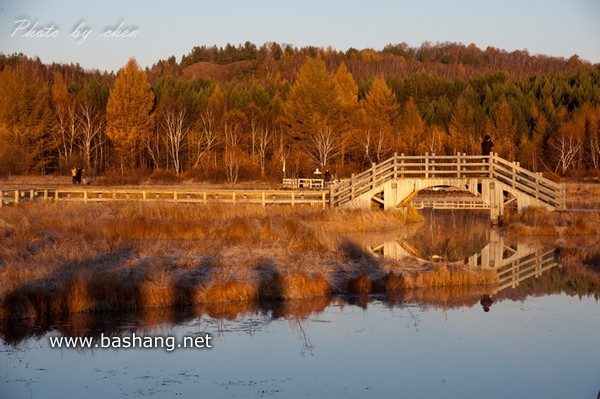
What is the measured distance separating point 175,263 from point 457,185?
2019 centimetres

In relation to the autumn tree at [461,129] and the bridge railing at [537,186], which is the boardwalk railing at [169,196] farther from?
the autumn tree at [461,129]

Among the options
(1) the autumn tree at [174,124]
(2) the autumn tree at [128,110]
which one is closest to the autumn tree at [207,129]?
(1) the autumn tree at [174,124]

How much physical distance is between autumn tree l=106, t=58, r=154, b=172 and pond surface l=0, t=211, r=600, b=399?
5901 cm

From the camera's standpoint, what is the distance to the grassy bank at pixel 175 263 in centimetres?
→ 2052

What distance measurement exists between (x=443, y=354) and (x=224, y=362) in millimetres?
4102

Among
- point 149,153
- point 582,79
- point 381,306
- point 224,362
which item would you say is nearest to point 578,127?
point 582,79

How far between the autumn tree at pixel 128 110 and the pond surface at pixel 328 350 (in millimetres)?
59013

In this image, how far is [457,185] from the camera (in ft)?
136

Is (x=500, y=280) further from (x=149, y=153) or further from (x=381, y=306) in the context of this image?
(x=149, y=153)

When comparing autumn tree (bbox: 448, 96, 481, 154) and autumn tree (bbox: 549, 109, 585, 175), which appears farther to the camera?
autumn tree (bbox: 448, 96, 481, 154)

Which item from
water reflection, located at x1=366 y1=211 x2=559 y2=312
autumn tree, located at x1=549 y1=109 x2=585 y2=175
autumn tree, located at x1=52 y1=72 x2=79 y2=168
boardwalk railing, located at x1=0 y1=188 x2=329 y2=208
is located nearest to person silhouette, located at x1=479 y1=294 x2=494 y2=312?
water reflection, located at x1=366 y1=211 x2=559 y2=312

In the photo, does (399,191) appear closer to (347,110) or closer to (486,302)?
(486,302)

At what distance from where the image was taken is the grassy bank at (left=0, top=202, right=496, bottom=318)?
20.5 m

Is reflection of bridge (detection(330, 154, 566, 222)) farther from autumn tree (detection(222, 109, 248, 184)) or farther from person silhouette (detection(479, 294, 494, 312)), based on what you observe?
autumn tree (detection(222, 109, 248, 184))
